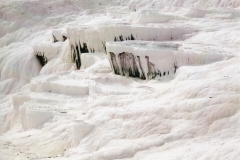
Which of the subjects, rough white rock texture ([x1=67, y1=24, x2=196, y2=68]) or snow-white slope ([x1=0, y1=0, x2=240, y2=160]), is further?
rough white rock texture ([x1=67, y1=24, x2=196, y2=68])

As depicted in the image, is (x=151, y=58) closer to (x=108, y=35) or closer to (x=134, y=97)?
(x=134, y=97)

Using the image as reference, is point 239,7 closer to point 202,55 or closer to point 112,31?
point 112,31

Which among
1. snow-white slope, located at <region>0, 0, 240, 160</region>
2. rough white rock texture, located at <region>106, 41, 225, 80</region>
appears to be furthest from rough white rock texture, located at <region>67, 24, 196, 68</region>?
rough white rock texture, located at <region>106, 41, 225, 80</region>

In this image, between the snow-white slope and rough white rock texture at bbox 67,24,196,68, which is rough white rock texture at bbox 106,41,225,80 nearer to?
the snow-white slope

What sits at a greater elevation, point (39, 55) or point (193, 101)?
point (193, 101)

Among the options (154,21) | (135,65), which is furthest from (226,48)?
(154,21)

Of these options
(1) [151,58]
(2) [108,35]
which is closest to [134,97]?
Result: (1) [151,58]

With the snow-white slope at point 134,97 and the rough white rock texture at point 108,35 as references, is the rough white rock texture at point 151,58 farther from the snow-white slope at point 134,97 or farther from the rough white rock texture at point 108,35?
the rough white rock texture at point 108,35

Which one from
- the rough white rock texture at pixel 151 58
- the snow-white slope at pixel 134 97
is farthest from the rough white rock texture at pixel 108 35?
the rough white rock texture at pixel 151 58
